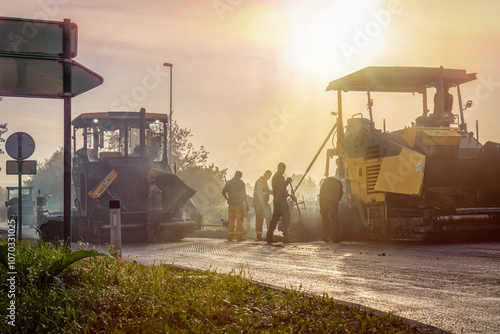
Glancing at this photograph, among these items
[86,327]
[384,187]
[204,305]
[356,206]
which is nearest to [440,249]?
[384,187]

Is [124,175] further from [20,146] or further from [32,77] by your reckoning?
[32,77]

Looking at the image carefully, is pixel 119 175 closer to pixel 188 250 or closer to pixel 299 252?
pixel 188 250

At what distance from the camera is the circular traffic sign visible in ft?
48.2

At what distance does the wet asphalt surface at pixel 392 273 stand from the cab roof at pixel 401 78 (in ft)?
13.5

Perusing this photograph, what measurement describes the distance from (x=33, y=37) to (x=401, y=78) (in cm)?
1040

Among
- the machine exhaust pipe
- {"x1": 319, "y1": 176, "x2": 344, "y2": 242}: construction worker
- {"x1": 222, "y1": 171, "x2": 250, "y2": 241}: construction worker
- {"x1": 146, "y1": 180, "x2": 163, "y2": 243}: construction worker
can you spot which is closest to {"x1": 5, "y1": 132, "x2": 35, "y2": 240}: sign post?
{"x1": 146, "y1": 180, "x2": 163, "y2": 243}: construction worker

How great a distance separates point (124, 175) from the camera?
1975cm

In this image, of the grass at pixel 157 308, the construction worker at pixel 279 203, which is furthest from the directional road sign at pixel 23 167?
the grass at pixel 157 308

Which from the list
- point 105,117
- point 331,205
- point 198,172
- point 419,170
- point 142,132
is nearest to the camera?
point 419,170

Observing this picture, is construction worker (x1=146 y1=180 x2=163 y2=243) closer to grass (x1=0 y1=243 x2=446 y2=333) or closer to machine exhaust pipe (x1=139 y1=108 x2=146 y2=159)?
machine exhaust pipe (x1=139 y1=108 x2=146 y2=159)

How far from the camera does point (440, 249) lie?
12.7 m

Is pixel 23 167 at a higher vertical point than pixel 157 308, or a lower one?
higher

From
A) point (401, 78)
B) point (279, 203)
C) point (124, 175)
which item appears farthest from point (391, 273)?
point (124, 175)

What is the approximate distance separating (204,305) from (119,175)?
14412 millimetres
